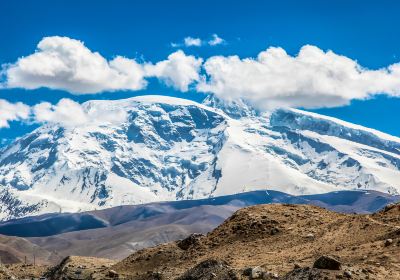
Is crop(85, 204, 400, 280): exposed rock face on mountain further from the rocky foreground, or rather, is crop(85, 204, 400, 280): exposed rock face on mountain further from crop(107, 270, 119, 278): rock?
crop(107, 270, 119, 278): rock

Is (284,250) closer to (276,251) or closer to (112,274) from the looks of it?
(276,251)

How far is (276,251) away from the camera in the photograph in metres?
37.0

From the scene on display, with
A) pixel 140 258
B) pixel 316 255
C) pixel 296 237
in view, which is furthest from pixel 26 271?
pixel 316 255

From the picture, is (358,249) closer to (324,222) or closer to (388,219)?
(388,219)

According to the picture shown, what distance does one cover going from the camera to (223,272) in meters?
29.4

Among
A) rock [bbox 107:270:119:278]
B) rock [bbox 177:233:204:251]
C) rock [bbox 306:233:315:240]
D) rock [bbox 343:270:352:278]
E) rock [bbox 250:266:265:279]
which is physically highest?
rock [bbox 306:233:315:240]

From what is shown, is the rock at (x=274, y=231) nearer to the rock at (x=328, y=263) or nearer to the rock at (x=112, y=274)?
the rock at (x=112, y=274)

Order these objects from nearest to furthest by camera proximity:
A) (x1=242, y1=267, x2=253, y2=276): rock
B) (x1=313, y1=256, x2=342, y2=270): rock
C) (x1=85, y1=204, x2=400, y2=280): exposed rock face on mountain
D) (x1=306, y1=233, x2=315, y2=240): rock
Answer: (x1=313, y1=256, x2=342, y2=270): rock, (x1=85, y1=204, x2=400, y2=280): exposed rock face on mountain, (x1=242, y1=267, x2=253, y2=276): rock, (x1=306, y1=233, x2=315, y2=240): rock

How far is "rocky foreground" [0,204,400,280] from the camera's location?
28.8m

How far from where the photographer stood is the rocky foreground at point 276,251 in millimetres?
28766

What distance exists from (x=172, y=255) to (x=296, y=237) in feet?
24.9

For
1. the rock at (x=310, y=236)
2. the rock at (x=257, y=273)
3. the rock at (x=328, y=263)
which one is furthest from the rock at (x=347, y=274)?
→ the rock at (x=310, y=236)

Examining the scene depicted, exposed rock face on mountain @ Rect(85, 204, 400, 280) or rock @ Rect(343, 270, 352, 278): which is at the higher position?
exposed rock face on mountain @ Rect(85, 204, 400, 280)

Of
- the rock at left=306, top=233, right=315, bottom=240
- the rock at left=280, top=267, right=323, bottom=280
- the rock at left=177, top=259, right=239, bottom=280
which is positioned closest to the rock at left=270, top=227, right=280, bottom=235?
the rock at left=306, top=233, right=315, bottom=240
